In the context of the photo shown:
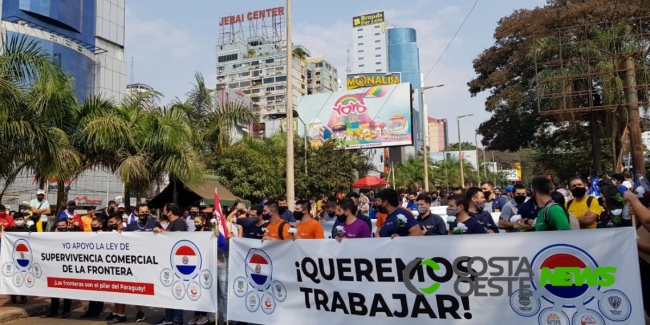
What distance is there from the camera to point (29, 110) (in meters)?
10.2

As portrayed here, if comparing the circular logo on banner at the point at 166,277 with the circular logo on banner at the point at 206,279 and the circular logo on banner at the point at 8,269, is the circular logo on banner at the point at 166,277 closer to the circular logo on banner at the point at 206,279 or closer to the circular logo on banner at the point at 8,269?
the circular logo on banner at the point at 206,279

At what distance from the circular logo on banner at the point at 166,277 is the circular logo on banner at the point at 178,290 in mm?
88

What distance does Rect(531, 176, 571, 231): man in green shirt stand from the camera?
489cm

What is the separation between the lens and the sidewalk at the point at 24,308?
7915mm

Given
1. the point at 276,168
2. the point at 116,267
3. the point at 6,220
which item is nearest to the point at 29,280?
the point at 116,267

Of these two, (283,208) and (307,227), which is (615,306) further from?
(283,208)

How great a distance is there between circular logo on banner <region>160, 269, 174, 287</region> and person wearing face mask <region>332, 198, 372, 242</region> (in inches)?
91.1

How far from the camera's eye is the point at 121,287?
7387 mm

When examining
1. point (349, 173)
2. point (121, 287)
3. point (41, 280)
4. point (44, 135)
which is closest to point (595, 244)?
point (121, 287)

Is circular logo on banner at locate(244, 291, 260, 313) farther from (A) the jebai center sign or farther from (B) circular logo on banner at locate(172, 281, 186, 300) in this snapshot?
(A) the jebai center sign

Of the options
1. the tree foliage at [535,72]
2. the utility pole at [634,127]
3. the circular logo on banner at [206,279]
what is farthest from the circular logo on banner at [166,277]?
the tree foliage at [535,72]

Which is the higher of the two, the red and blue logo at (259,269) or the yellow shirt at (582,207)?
the yellow shirt at (582,207)

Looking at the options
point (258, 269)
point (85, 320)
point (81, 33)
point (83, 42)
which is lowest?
point (85, 320)

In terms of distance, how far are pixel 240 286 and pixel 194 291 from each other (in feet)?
2.47
